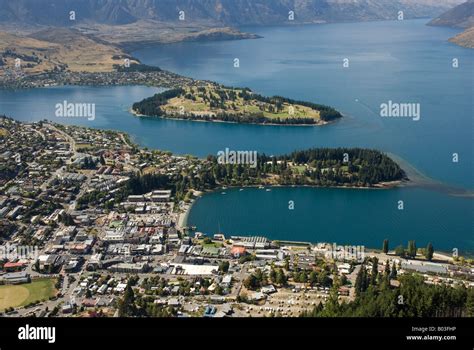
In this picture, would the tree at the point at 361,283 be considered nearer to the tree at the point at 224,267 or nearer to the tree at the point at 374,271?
the tree at the point at 374,271

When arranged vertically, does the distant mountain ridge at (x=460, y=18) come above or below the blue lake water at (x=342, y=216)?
above

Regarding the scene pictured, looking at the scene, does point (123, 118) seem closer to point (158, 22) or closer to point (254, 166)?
point (254, 166)

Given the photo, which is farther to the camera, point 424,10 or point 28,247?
point 424,10

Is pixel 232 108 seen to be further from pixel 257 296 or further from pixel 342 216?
pixel 257 296

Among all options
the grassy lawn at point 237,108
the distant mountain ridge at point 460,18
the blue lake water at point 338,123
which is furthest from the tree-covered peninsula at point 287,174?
the distant mountain ridge at point 460,18

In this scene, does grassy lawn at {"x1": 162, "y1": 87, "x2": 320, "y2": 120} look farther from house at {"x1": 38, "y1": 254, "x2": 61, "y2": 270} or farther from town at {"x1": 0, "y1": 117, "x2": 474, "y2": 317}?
house at {"x1": 38, "y1": 254, "x2": 61, "y2": 270}

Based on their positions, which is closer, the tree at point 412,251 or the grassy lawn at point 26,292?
the grassy lawn at point 26,292
